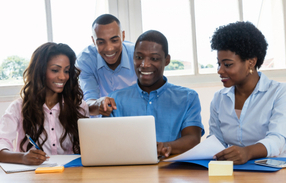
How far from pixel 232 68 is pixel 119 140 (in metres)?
0.80

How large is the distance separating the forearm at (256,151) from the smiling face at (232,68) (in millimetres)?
472

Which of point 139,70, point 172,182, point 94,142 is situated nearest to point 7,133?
point 94,142

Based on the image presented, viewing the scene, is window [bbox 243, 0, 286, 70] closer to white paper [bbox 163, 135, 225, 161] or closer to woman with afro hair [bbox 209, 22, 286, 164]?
woman with afro hair [bbox 209, 22, 286, 164]

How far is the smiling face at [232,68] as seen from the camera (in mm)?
1607

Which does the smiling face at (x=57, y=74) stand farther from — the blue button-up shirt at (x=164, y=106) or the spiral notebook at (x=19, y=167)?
Result: the spiral notebook at (x=19, y=167)

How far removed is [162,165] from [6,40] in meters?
2.49

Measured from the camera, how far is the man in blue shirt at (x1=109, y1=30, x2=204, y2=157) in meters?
1.73

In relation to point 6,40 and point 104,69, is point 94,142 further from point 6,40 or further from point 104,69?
point 6,40

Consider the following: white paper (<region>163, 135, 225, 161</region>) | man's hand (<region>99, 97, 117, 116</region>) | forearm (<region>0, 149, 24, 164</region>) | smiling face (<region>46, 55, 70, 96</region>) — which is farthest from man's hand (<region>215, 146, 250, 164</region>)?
smiling face (<region>46, 55, 70, 96</region>)

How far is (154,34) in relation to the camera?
1796mm

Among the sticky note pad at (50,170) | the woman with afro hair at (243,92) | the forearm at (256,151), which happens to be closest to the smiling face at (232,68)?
the woman with afro hair at (243,92)

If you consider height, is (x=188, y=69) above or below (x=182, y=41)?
below


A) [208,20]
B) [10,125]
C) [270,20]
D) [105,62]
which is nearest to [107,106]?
[10,125]

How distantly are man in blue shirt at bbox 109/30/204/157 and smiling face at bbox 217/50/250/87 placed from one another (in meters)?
0.24
